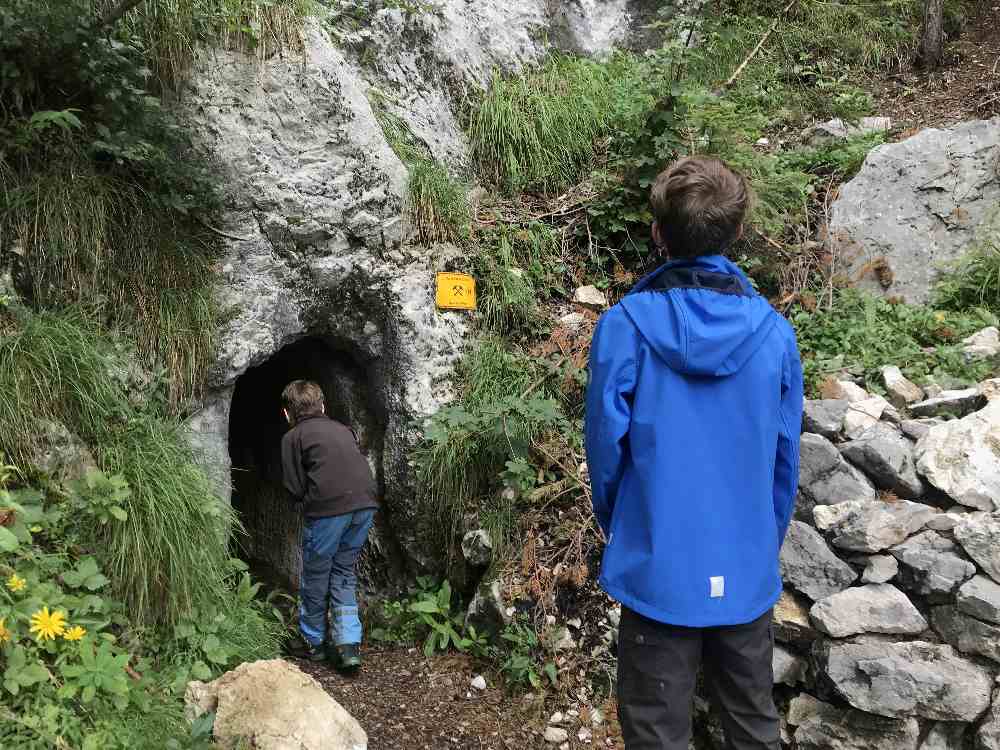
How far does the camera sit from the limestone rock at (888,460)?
3.65 meters

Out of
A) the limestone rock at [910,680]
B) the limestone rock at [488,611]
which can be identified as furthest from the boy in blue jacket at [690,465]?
the limestone rock at [488,611]

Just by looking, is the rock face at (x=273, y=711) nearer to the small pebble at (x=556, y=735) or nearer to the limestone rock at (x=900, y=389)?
the small pebble at (x=556, y=735)

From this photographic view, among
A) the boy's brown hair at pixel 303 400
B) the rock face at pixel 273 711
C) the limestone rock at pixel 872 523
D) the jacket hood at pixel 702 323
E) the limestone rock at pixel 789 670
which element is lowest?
the limestone rock at pixel 789 670

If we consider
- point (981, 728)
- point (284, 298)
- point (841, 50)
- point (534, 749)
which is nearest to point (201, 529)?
point (284, 298)

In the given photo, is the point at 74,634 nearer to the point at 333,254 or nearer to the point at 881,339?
the point at 333,254

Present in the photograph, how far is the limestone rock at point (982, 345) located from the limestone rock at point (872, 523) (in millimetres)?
1439

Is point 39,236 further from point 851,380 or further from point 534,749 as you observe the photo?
point 851,380

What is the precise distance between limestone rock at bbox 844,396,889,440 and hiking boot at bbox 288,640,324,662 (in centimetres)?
320

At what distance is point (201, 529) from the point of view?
365 cm

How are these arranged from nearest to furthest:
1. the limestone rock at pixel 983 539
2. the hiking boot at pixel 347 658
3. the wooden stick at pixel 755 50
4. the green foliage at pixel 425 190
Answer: the limestone rock at pixel 983 539
the hiking boot at pixel 347 658
the green foliage at pixel 425 190
the wooden stick at pixel 755 50

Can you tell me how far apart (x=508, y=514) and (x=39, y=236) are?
2852 millimetres

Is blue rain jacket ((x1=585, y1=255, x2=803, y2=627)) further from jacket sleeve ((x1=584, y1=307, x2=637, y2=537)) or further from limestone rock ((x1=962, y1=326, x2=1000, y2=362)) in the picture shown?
limestone rock ((x1=962, y1=326, x2=1000, y2=362))

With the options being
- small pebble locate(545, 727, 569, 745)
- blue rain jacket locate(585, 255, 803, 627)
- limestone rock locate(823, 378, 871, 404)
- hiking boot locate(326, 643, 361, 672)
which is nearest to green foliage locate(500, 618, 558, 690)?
small pebble locate(545, 727, 569, 745)

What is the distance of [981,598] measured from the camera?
3021mm
